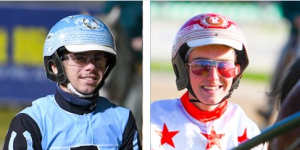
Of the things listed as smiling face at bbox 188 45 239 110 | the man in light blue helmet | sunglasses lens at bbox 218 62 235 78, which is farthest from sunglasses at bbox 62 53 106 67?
sunglasses lens at bbox 218 62 235 78

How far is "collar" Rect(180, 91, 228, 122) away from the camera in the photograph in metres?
2.85

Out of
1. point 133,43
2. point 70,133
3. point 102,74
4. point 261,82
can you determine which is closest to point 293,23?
point 261,82

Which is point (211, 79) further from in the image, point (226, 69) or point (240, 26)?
point (240, 26)

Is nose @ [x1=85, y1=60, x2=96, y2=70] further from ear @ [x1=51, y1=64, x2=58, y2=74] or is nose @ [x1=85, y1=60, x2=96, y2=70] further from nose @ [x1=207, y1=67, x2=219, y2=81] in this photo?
nose @ [x1=207, y1=67, x2=219, y2=81]

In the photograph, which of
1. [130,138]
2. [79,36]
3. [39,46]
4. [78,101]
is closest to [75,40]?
[79,36]

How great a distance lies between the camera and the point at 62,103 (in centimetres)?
275

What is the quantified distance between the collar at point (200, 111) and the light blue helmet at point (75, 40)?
383 millimetres

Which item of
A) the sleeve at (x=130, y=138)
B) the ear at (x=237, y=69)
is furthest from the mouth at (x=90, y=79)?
the ear at (x=237, y=69)

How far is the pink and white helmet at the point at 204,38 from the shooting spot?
277 cm

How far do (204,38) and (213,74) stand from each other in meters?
0.17

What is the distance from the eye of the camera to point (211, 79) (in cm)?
280

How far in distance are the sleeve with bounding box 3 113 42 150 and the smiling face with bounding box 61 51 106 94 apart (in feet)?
0.78

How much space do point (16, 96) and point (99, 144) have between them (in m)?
0.63

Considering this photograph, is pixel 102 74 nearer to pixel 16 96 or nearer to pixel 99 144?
pixel 99 144
